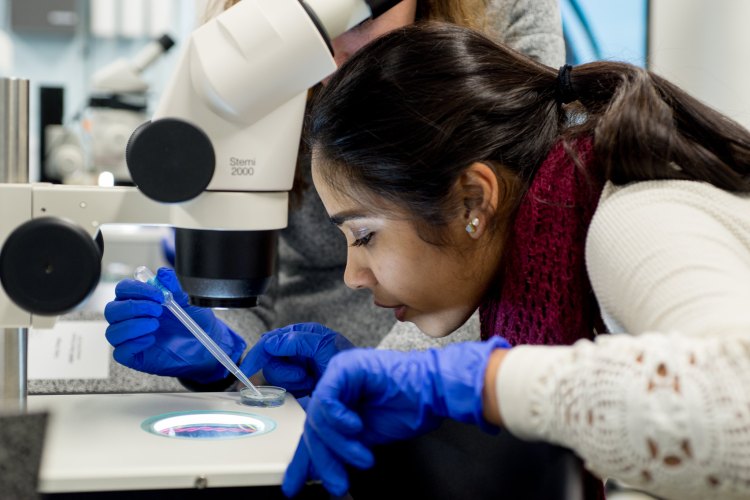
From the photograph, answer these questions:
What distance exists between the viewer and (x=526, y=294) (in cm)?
98

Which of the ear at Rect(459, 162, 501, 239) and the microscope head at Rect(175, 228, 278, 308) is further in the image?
the ear at Rect(459, 162, 501, 239)

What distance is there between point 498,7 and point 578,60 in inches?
62.2

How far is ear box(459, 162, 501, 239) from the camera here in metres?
0.99

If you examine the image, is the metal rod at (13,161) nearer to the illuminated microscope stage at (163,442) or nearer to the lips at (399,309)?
the illuminated microscope stage at (163,442)

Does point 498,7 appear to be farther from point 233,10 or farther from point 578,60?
point 578,60

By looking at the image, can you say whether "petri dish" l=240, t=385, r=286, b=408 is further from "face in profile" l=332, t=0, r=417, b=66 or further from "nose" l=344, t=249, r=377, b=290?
"face in profile" l=332, t=0, r=417, b=66

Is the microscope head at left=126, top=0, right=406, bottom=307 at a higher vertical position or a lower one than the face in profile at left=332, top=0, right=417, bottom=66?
lower

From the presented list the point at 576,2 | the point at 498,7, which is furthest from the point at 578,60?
the point at 498,7

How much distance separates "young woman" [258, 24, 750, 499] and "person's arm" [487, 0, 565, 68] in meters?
0.31

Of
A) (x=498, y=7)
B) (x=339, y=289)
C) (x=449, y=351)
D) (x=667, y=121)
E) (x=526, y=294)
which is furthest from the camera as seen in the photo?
(x=339, y=289)

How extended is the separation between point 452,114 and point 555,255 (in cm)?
19

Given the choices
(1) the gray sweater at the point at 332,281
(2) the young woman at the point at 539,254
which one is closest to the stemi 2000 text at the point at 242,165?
(2) the young woman at the point at 539,254

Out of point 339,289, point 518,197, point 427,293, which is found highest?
point 518,197

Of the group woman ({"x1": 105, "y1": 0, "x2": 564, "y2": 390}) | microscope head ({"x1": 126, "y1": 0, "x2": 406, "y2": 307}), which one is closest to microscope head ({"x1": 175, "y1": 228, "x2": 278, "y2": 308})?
microscope head ({"x1": 126, "y1": 0, "x2": 406, "y2": 307})
